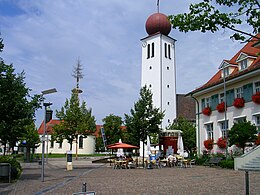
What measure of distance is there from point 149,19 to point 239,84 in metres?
41.0

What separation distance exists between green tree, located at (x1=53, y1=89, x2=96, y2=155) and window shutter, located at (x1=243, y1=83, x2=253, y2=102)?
21095mm

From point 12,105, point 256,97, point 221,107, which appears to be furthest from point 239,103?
point 12,105

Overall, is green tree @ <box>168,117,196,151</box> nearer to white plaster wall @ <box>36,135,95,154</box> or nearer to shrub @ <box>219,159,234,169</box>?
shrub @ <box>219,159,234,169</box>

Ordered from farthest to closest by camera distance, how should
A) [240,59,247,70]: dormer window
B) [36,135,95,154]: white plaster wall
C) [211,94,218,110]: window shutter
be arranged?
[36,135,95,154]: white plaster wall → [211,94,218,110]: window shutter → [240,59,247,70]: dormer window

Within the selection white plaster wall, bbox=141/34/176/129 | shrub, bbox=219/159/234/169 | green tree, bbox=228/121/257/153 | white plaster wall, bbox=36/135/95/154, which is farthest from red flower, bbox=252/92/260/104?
white plaster wall, bbox=36/135/95/154

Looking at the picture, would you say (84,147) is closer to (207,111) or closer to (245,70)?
(207,111)

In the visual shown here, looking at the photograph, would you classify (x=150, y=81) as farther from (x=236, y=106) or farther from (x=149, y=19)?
(x=236, y=106)

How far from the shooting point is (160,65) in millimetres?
60406

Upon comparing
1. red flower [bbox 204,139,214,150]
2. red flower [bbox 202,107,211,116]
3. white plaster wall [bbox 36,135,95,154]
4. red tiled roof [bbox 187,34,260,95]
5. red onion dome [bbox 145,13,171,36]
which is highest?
red onion dome [bbox 145,13,171,36]

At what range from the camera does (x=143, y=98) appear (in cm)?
2969

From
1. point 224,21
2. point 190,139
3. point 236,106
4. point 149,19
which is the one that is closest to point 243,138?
point 236,106

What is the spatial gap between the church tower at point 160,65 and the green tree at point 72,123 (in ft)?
62.3

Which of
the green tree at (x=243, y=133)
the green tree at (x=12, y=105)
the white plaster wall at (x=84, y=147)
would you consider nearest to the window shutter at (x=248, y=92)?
the green tree at (x=243, y=133)

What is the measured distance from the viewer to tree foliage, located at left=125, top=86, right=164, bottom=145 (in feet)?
94.6
